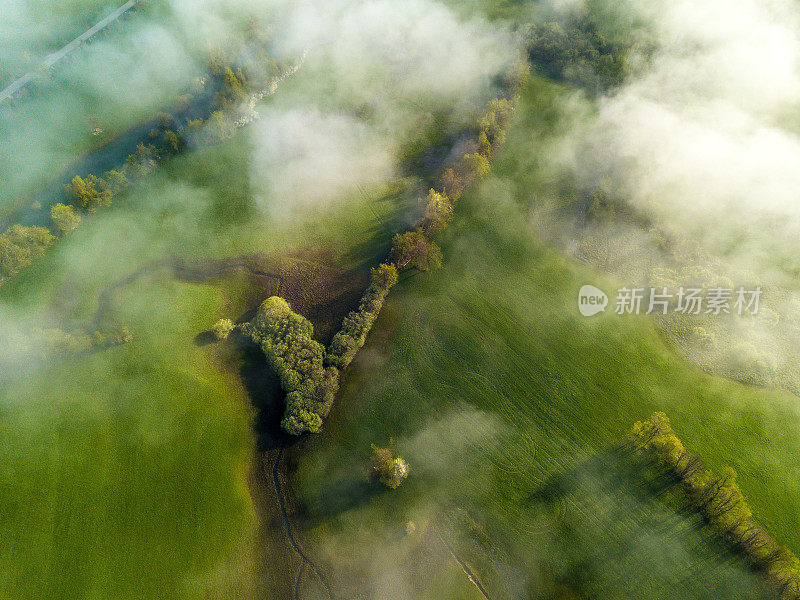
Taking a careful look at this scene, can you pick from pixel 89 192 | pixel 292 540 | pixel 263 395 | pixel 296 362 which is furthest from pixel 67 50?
pixel 292 540

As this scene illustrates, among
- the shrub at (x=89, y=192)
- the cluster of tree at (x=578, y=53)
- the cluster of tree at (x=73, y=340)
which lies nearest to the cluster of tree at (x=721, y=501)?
the cluster of tree at (x=73, y=340)

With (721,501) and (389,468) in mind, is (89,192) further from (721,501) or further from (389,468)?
(721,501)

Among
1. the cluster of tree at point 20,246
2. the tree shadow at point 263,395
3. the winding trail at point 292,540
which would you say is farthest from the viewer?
the cluster of tree at point 20,246

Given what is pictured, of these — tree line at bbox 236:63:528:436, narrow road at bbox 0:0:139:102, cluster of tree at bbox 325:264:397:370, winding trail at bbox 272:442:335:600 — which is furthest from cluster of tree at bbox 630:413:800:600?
narrow road at bbox 0:0:139:102

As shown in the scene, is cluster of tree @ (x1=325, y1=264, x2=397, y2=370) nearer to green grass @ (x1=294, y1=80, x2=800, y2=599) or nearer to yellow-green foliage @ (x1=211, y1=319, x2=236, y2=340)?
green grass @ (x1=294, y1=80, x2=800, y2=599)

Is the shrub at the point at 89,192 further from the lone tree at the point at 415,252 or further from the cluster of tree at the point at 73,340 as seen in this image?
the lone tree at the point at 415,252

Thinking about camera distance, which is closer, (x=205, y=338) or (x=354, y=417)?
(x=354, y=417)

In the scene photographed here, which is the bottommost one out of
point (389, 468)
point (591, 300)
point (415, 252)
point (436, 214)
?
point (591, 300)
